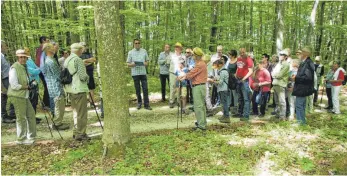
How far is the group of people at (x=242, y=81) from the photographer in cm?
652

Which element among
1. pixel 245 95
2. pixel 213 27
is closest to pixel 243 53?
pixel 245 95

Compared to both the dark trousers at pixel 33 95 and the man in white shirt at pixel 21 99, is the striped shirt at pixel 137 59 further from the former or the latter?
the man in white shirt at pixel 21 99

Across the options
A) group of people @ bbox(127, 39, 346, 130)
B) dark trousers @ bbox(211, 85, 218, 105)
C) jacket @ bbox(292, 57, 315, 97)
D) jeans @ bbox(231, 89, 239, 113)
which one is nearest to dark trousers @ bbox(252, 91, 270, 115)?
group of people @ bbox(127, 39, 346, 130)

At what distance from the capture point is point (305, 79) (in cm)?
657

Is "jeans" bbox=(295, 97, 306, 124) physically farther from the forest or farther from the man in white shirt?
the man in white shirt

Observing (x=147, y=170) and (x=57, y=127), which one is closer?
(x=147, y=170)

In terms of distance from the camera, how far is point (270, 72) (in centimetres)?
849

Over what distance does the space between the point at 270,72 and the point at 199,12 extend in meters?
8.80

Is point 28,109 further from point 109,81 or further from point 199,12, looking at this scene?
point 199,12

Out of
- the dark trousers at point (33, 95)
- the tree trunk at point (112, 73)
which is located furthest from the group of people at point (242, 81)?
the dark trousers at point (33, 95)

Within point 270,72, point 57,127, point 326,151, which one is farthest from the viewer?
point 270,72

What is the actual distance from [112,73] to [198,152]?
2362 millimetres

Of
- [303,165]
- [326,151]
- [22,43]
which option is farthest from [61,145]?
[22,43]

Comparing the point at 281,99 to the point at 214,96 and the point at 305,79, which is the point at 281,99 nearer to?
the point at 305,79
